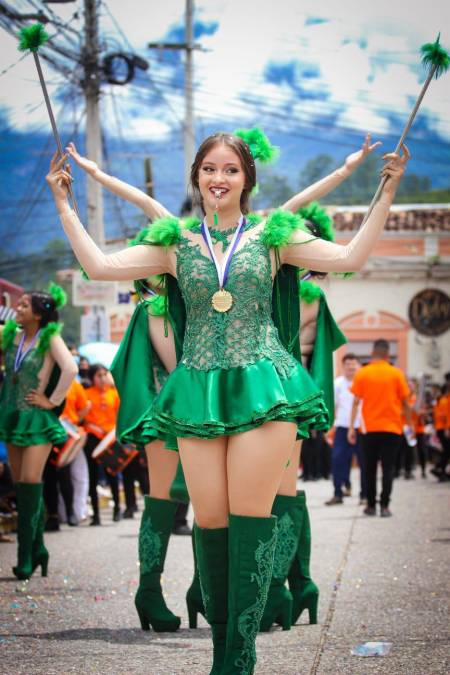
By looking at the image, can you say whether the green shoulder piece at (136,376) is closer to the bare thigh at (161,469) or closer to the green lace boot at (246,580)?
the bare thigh at (161,469)

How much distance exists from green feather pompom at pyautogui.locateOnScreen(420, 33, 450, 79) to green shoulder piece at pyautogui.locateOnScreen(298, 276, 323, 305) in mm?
1913

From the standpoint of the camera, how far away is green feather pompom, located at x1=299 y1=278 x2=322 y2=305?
632 centimetres

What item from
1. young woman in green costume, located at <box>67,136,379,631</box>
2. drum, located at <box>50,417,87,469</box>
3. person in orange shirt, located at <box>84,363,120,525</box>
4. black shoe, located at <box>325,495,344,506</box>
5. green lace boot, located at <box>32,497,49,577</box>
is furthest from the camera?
black shoe, located at <box>325,495,344,506</box>

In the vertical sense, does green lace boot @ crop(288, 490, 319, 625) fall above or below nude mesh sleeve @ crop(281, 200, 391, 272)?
below

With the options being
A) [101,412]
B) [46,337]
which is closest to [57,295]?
[46,337]

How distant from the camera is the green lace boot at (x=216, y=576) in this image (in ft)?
14.1

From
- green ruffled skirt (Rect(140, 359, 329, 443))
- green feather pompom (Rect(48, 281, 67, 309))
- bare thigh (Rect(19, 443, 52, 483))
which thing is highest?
green feather pompom (Rect(48, 281, 67, 309))

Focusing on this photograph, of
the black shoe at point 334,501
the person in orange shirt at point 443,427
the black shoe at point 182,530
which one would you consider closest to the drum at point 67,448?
the black shoe at point 182,530

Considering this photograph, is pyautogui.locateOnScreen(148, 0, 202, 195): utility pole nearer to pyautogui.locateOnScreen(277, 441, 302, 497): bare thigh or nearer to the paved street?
the paved street

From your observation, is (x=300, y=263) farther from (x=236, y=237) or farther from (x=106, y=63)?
(x=106, y=63)

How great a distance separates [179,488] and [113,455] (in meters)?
6.82

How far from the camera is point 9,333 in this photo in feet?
27.5

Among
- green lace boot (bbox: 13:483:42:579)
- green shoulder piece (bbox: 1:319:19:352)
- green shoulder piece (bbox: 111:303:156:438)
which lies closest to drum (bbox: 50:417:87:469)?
green shoulder piece (bbox: 1:319:19:352)

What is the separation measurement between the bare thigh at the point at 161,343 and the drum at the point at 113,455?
6.37m
